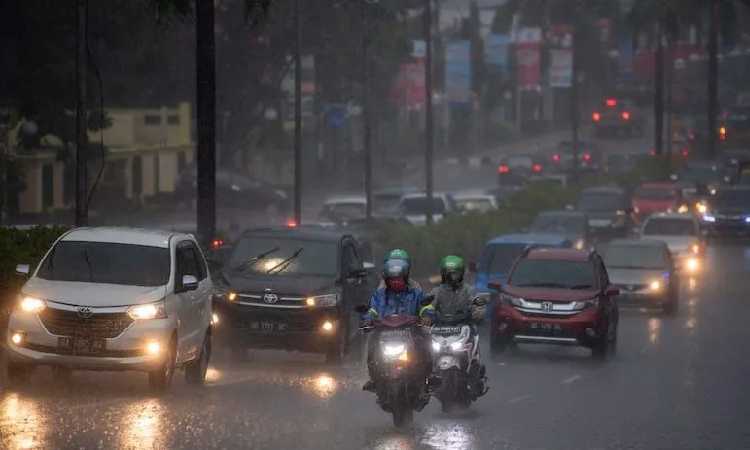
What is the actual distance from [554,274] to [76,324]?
10564 millimetres

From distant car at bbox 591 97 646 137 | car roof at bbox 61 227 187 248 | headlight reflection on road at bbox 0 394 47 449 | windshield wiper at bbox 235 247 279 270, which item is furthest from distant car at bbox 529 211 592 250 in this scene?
distant car at bbox 591 97 646 137

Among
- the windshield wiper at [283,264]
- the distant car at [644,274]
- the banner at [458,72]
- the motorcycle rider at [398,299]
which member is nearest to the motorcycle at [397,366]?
the motorcycle rider at [398,299]

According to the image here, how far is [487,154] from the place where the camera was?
118 metres

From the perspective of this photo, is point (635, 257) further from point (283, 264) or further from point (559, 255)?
point (283, 264)

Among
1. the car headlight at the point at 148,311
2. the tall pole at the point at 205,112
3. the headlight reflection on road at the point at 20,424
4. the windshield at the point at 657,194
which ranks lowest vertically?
the headlight reflection on road at the point at 20,424

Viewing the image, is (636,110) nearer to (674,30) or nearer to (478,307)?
(674,30)

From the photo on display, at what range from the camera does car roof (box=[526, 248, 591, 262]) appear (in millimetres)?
26328

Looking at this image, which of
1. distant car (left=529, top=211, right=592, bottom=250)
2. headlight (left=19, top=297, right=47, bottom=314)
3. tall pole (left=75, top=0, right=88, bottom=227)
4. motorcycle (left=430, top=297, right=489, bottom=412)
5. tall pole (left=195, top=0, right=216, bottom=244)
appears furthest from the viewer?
distant car (left=529, top=211, right=592, bottom=250)

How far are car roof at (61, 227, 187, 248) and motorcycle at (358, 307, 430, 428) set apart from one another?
401cm

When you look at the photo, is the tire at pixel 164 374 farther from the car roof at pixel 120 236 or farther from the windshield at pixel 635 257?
the windshield at pixel 635 257

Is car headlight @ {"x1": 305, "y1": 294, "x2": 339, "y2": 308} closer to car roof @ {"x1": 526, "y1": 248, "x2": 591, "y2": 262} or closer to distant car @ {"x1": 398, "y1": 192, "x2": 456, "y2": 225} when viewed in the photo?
car roof @ {"x1": 526, "y1": 248, "x2": 591, "y2": 262}

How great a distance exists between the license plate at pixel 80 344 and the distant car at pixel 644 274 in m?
19.5

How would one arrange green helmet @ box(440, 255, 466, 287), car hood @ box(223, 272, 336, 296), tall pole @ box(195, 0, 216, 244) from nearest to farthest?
green helmet @ box(440, 255, 466, 287)
car hood @ box(223, 272, 336, 296)
tall pole @ box(195, 0, 216, 244)

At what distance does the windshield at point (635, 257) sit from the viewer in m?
36.3
